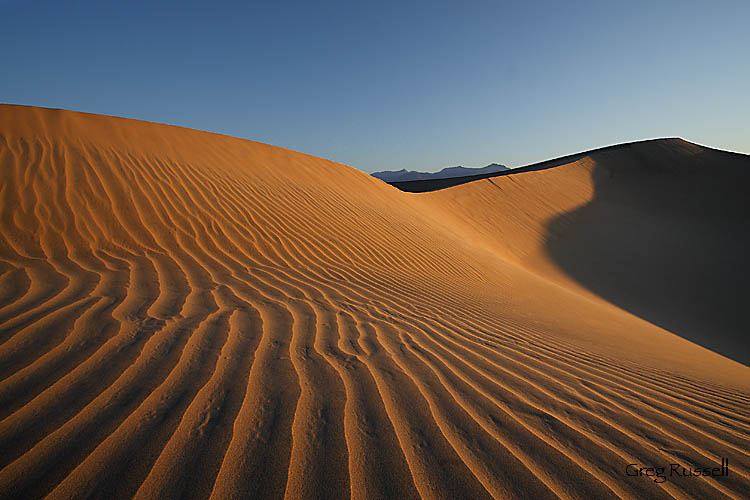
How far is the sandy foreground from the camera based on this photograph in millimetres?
1400

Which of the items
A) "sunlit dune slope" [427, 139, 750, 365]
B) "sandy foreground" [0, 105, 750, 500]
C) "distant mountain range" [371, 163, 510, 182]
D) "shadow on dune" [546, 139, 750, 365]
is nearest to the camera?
"sandy foreground" [0, 105, 750, 500]

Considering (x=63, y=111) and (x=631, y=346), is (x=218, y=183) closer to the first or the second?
(x=63, y=111)

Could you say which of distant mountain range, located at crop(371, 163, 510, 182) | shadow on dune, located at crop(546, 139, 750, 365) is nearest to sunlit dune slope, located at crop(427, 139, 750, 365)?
shadow on dune, located at crop(546, 139, 750, 365)

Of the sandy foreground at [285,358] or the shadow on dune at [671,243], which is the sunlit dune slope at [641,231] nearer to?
the shadow on dune at [671,243]

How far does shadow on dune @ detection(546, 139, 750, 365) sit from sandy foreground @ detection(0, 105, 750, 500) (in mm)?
1476

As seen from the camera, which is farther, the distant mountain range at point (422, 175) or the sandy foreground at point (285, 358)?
the distant mountain range at point (422, 175)

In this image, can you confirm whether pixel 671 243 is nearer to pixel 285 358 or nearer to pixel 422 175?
pixel 285 358

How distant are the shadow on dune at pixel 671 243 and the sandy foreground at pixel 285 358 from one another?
4.84 feet

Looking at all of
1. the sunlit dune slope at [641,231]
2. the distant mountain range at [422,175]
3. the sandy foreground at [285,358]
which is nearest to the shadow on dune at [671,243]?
the sunlit dune slope at [641,231]

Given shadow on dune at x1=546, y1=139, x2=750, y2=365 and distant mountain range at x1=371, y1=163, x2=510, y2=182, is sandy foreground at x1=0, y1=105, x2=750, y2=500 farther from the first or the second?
distant mountain range at x1=371, y1=163, x2=510, y2=182

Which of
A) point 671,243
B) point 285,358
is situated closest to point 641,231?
point 671,243

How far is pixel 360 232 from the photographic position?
6.67m

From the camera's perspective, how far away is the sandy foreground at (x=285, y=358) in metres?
1.40

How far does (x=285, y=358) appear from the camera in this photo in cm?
223
